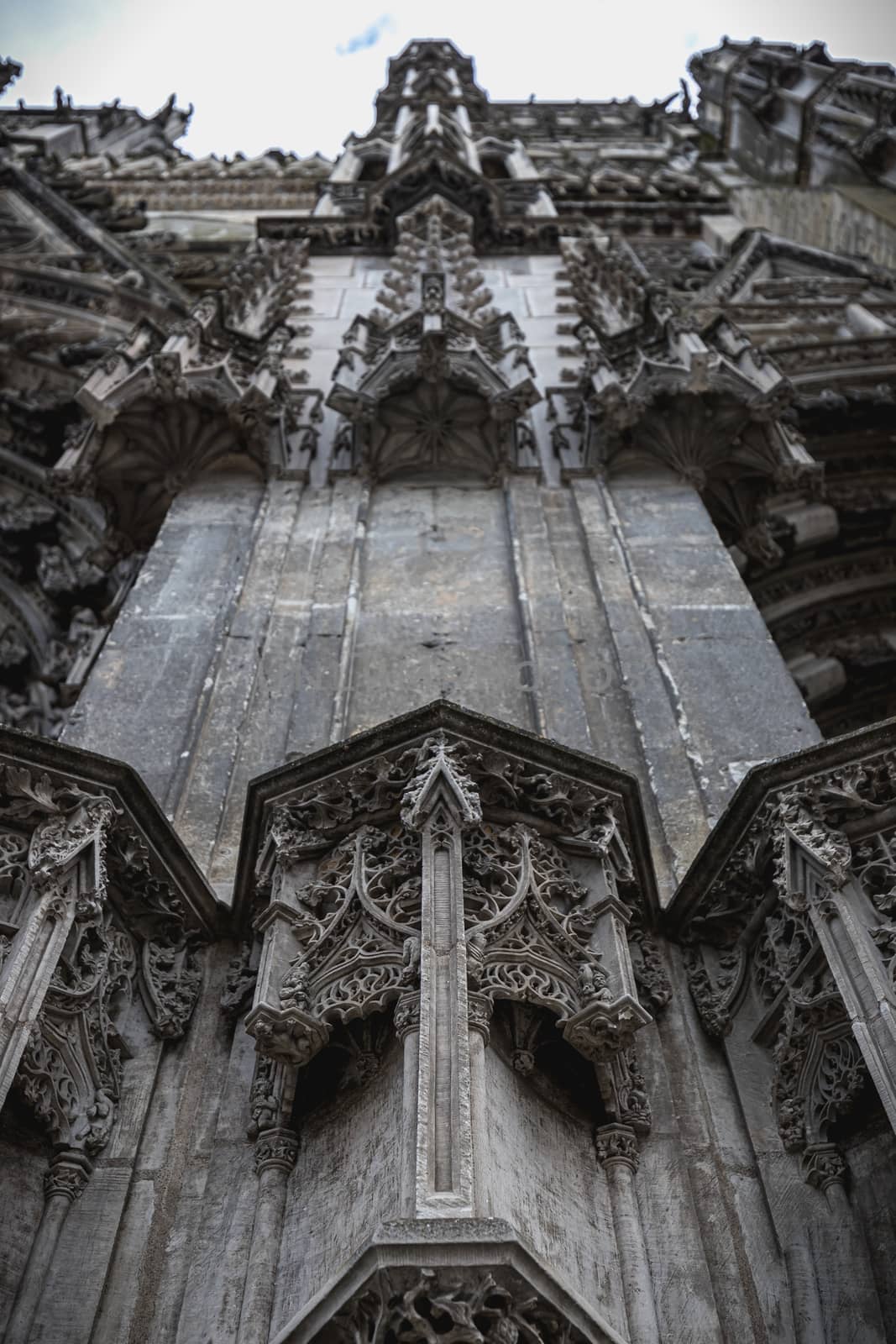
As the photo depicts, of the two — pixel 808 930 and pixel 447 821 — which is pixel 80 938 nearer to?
pixel 447 821

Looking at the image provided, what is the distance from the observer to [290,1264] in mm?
4023

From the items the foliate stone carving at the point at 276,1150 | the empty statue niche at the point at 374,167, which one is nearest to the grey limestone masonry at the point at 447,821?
the foliate stone carving at the point at 276,1150

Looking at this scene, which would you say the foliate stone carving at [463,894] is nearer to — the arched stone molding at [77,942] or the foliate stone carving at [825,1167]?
the arched stone molding at [77,942]

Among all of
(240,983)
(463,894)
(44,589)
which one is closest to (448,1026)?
(463,894)

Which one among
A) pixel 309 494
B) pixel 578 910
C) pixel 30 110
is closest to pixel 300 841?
pixel 578 910

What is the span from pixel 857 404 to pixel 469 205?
553 cm

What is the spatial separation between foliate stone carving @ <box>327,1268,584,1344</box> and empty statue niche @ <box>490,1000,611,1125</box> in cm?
120

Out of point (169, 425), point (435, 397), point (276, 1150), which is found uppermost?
point (435, 397)

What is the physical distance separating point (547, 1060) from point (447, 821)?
974mm

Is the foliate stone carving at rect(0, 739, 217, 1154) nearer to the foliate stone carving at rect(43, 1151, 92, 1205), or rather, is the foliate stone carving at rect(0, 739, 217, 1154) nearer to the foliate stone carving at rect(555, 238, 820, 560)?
the foliate stone carving at rect(43, 1151, 92, 1205)

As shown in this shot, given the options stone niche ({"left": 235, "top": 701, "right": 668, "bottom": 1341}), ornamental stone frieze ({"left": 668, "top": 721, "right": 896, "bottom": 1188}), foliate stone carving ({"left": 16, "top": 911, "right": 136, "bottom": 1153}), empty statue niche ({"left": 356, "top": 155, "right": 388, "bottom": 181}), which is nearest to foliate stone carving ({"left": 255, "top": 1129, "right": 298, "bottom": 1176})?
stone niche ({"left": 235, "top": 701, "right": 668, "bottom": 1341})

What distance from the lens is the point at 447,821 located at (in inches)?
187

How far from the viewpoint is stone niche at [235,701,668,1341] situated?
3236mm

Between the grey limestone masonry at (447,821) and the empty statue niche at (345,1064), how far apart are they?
2 cm
